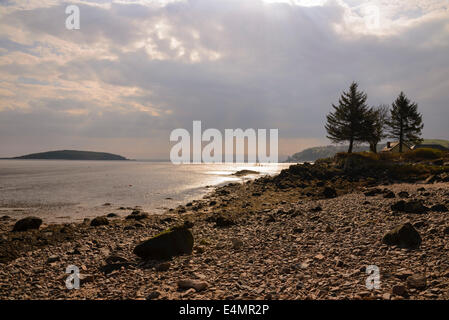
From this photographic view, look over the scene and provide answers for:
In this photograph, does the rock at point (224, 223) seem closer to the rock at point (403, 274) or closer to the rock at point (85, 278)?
the rock at point (85, 278)

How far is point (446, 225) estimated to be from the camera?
9172 mm

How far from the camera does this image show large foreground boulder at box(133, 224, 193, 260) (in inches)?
371

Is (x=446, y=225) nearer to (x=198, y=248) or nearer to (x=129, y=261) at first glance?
(x=198, y=248)

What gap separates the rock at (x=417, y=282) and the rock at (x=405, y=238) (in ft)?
7.97

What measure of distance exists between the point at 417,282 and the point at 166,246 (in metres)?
8.02

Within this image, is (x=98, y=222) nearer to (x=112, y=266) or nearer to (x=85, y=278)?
(x=112, y=266)

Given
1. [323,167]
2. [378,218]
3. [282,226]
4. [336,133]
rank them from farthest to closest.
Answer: [336,133] < [323,167] < [282,226] < [378,218]

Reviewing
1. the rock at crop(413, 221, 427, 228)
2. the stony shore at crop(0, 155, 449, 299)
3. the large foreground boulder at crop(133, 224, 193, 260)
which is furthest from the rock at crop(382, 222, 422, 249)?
the large foreground boulder at crop(133, 224, 193, 260)

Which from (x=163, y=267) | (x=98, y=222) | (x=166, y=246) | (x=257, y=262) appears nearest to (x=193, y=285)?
(x=163, y=267)

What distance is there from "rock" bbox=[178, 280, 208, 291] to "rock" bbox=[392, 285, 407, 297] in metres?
4.78

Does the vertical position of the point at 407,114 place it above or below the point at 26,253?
above
